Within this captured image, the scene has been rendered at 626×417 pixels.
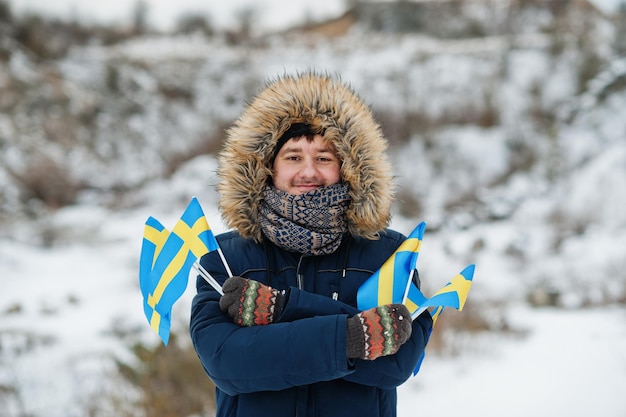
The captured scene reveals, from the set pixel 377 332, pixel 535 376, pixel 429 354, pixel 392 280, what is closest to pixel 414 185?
pixel 429 354

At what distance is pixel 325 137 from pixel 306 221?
0.33 metres

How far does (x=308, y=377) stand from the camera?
1347mm

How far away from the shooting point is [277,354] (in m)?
1.34

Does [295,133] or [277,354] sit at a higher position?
[295,133]

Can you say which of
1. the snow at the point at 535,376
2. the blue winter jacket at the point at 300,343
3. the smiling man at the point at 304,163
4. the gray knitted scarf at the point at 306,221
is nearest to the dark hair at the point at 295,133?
the smiling man at the point at 304,163

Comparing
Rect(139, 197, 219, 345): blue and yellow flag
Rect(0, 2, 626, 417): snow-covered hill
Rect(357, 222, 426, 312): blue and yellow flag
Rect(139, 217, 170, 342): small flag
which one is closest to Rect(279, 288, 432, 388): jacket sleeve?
Rect(357, 222, 426, 312): blue and yellow flag

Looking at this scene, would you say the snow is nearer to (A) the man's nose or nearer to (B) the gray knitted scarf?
(B) the gray knitted scarf

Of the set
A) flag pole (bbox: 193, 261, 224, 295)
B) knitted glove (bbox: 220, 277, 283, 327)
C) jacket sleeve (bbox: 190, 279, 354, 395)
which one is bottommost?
jacket sleeve (bbox: 190, 279, 354, 395)

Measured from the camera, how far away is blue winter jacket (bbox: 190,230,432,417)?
1340 mm

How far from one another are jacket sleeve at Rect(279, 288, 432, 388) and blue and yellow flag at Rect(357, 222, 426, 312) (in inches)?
4.2

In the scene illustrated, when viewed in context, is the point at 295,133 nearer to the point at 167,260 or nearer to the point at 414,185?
the point at 167,260

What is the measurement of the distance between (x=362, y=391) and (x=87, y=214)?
51.3 ft

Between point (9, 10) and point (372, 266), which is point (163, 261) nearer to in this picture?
point (372, 266)

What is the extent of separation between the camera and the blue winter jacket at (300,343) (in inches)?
52.7
